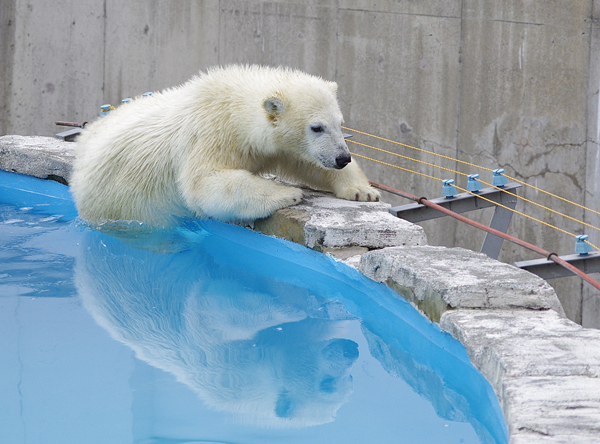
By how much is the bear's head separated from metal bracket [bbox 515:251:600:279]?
2.97 ft

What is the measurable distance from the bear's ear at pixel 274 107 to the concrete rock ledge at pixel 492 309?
40 centimetres

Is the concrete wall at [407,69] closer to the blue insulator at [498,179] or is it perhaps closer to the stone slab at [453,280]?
the blue insulator at [498,179]

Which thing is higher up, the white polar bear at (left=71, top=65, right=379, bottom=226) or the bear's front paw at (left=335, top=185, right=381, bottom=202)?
the white polar bear at (left=71, top=65, right=379, bottom=226)

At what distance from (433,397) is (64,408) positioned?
95 cm

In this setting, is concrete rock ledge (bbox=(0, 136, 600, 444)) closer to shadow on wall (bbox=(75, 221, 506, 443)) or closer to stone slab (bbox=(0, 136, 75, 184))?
shadow on wall (bbox=(75, 221, 506, 443))

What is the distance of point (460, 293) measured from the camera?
1.99 metres

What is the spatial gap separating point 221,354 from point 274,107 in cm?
121

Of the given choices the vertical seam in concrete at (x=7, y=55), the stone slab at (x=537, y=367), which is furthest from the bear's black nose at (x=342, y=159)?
the vertical seam in concrete at (x=7, y=55)

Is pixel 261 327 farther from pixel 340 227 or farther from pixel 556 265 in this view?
pixel 556 265

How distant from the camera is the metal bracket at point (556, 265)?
296cm

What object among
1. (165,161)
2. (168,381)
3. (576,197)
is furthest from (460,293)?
(576,197)

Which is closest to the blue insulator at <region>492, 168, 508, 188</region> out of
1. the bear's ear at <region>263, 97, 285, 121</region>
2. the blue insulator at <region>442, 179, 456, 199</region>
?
the blue insulator at <region>442, 179, 456, 199</region>

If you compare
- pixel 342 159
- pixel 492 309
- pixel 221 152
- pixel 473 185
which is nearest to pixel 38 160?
pixel 221 152

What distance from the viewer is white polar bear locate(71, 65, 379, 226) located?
293 centimetres
